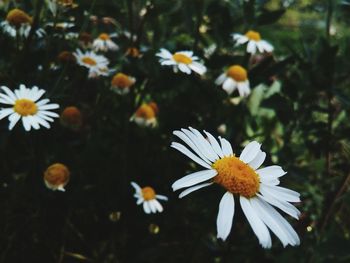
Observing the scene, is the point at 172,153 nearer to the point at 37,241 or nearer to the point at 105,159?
the point at 105,159

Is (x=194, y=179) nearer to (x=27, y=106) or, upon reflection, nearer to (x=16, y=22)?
(x=27, y=106)

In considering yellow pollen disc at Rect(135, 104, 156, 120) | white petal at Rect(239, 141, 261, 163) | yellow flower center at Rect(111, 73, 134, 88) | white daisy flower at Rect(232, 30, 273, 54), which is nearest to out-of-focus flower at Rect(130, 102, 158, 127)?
yellow pollen disc at Rect(135, 104, 156, 120)

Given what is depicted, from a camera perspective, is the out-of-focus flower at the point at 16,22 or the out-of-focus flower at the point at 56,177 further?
the out-of-focus flower at the point at 16,22

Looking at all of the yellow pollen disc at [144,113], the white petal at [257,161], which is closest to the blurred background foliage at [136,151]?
the yellow pollen disc at [144,113]

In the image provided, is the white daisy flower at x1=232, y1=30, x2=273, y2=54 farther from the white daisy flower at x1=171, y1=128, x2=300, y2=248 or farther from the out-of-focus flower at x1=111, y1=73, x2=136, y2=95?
the white daisy flower at x1=171, y1=128, x2=300, y2=248

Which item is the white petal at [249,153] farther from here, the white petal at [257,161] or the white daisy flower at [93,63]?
the white daisy flower at [93,63]
